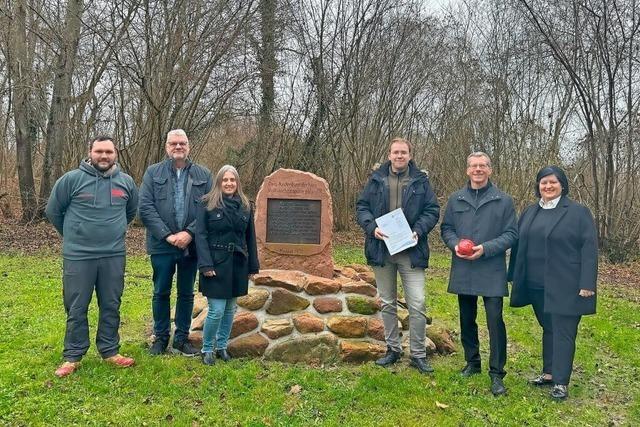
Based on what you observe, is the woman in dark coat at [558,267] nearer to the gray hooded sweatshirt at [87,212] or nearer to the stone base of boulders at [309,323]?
the stone base of boulders at [309,323]

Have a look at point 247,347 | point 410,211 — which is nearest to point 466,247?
point 410,211

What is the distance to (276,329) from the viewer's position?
523 cm

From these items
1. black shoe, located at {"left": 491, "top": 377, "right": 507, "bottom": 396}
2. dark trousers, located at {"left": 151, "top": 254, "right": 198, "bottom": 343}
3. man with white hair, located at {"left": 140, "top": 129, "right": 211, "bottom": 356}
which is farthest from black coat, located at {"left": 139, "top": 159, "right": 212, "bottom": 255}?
black shoe, located at {"left": 491, "top": 377, "right": 507, "bottom": 396}

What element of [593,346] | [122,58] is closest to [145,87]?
[122,58]

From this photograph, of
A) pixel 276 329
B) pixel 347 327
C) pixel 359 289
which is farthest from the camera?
pixel 359 289

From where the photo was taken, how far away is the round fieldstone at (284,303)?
17.9ft

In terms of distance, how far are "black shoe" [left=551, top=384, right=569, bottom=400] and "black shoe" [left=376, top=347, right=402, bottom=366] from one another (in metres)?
1.34

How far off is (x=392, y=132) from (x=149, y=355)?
1378 cm

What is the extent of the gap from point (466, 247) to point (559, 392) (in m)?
1.39

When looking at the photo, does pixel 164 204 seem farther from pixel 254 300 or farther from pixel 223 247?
pixel 254 300

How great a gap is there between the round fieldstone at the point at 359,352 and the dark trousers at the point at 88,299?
205cm

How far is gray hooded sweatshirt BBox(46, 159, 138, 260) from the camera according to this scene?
441 cm

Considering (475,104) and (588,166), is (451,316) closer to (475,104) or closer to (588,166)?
(588,166)

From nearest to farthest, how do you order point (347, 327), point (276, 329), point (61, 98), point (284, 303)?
point (276, 329) → point (347, 327) → point (284, 303) → point (61, 98)
